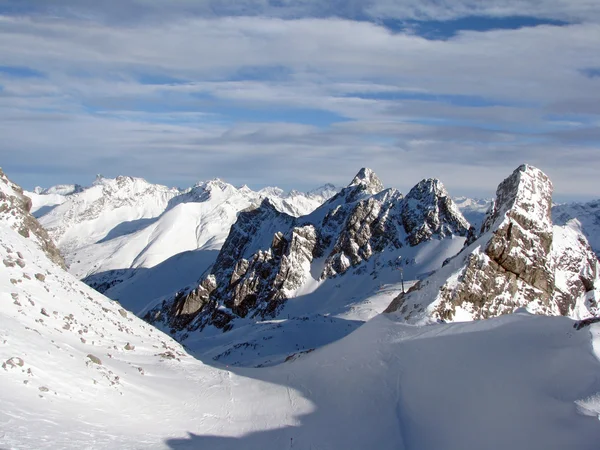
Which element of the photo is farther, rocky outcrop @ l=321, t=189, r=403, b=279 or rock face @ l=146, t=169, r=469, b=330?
rocky outcrop @ l=321, t=189, r=403, b=279

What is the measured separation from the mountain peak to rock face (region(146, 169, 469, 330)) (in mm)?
20770

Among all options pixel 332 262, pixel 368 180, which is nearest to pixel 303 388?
pixel 332 262

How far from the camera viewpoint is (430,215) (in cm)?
10525

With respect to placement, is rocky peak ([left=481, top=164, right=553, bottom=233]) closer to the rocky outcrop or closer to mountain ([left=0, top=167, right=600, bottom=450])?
mountain ([left=0, top=167, right=600, bottom=450])

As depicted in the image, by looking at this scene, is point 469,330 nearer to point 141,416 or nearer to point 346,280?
point 141,416

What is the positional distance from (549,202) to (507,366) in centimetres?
3207

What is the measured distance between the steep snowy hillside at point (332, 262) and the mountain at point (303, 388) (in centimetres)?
6411

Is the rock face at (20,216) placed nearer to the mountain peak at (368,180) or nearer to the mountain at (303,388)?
the mountain at (303,388)

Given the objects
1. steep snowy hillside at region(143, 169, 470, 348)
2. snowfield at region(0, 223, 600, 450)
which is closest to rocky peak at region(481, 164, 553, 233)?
snowfield at region(0, 223, 600, 450)

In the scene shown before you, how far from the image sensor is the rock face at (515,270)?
37594 millimetres

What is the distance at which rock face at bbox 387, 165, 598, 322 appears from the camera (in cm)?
3759

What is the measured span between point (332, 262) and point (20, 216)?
211 feet

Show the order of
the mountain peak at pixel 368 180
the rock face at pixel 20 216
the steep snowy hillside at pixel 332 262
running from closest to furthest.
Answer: the rock face at pixel 20 216
the steep snowy hillside at pixel 332 262
the mountain peak at pixel 368 180

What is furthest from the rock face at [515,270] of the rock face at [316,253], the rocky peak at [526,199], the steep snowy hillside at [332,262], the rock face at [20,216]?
the rock face at [316,253]
